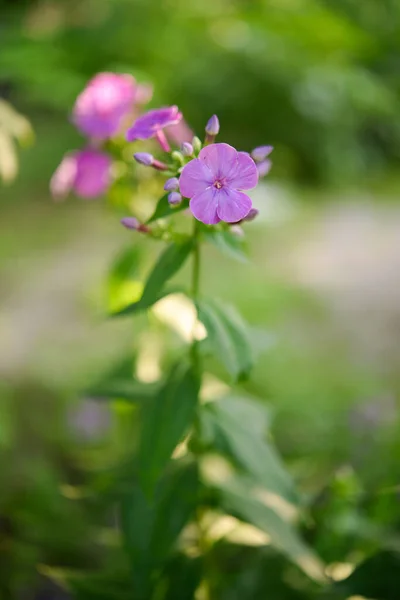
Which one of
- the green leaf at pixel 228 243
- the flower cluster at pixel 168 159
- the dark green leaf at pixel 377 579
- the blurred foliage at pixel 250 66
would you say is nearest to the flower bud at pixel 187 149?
the flower cluster at pixel 168 159

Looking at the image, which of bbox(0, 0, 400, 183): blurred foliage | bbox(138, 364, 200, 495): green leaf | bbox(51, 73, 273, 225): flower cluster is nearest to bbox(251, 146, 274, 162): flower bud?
bbox(51, 73, 273, 225): flower cluster

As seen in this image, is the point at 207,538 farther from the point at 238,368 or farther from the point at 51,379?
the point at 51,379

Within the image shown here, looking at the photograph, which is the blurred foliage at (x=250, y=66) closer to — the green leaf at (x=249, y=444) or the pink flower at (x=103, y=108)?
the pink flower at (x=103, y=108)

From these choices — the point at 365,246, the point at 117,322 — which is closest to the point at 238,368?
the point at 117,322

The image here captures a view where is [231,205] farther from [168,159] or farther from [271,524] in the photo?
[271,524]

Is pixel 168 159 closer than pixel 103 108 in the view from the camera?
Yes

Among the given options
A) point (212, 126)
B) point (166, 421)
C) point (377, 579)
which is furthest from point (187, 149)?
point (377, 579)
